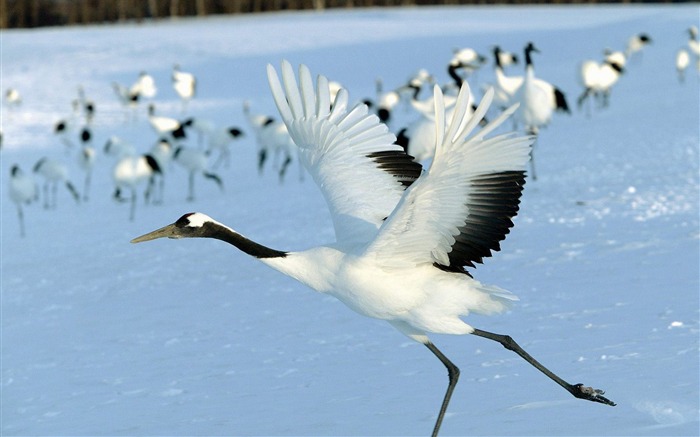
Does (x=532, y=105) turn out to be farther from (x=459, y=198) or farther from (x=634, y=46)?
(x=634, y=46)

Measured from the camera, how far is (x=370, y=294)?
3938 millimetres

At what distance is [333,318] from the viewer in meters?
6.82

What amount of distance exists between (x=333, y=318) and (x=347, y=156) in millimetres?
2473

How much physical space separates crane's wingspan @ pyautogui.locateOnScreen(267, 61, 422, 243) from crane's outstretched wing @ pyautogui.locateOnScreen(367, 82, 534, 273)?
0.46 meters

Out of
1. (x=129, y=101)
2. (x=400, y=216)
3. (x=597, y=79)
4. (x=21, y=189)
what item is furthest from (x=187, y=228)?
(x=129, y=101)

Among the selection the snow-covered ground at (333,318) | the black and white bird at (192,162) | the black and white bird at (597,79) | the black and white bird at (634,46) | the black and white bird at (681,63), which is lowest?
the snow-covered ground at (333,318)

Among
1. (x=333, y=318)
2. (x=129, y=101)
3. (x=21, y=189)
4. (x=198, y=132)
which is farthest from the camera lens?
(x=129, y=101)

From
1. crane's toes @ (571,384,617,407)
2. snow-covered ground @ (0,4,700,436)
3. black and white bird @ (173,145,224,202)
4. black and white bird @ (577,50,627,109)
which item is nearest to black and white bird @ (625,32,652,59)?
black and white bird @ (577,50,627,109)

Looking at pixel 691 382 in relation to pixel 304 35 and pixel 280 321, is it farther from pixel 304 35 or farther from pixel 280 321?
pixel 304 35

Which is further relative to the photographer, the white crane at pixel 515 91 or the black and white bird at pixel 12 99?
the black and white bird at pixel 12 99

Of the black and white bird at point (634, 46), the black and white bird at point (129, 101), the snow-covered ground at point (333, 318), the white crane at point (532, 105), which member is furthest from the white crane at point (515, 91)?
the black and white bird at point (129, 101)

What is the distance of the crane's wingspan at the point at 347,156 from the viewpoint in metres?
4.33

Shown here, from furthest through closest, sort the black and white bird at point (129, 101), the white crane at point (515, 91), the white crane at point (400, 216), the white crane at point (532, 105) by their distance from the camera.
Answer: the black and white bird at point (129, 101) → the white crane at point (515, 91) → the white crane at point (532, 105) → the white crane at point (400, 216)

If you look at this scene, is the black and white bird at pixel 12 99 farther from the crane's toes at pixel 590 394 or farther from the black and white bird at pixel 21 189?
the crane's toes at pixel 590 394
